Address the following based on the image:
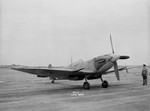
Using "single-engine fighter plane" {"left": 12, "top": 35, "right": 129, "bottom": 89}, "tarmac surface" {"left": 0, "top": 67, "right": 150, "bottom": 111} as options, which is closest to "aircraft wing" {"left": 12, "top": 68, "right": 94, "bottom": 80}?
"single-engine fighter plane" {"left": 12, "top": 35, "right": 129, "bottom": 89}

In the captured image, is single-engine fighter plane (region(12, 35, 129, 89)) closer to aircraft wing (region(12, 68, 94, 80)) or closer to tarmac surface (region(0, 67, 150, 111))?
aircraft wing (region(12, 68, 94, 80))

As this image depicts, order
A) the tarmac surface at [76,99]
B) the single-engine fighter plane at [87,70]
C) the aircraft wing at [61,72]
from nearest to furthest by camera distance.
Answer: the tarmac surface at [76,99]
the aircraft wing at [61,72]
the single-engine fighter plane at [87,70]

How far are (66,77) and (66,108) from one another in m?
7.41

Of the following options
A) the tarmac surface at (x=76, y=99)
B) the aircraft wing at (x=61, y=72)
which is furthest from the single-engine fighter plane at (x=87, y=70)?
the tarmac surface at (x=76, y=99)

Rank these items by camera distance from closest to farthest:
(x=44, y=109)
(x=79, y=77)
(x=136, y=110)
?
(x=136, y=110) → (x=44, y=109) → (x=79, y=77)

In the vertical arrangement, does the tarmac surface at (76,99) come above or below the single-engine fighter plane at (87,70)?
below

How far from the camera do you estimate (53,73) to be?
45.0 feet

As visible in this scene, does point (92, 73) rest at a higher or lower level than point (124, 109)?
higher

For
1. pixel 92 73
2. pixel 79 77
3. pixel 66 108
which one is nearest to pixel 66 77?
pixel 79 77

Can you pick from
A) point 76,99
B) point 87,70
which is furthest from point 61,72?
point 76,99

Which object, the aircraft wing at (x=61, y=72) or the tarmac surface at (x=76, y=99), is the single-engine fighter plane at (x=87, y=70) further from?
the tarmac surface at (x=76, y=99)

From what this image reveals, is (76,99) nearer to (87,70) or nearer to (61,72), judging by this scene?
(61,72)

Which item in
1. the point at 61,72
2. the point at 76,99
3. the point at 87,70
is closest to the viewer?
the point at 76,99

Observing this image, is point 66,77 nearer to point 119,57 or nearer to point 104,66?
point 104,66
